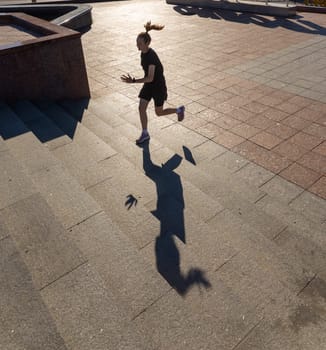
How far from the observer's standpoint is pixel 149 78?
16.1ft

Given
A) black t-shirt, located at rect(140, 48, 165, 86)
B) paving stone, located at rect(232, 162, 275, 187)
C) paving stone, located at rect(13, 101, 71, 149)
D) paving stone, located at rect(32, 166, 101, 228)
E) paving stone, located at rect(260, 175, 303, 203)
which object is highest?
black t-shirt, located at rect(140, 48, 165, 86)

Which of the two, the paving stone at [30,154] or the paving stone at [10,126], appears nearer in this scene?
the paving stone at [30,154]

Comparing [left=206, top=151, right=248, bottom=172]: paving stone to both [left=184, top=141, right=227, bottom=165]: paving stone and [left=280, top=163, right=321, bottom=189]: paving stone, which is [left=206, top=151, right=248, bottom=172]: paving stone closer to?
[left=184, top=141, right=227, bottom=165]: paving stone

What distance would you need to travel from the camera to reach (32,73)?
6.32 meters

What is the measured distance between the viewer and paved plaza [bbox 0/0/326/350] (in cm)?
238

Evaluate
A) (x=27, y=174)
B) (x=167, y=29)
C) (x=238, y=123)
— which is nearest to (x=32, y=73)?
(x=27, y=174)

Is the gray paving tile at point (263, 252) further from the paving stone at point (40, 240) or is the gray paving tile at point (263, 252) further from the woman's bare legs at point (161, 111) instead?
the woman's bare legs at point (161, 111)

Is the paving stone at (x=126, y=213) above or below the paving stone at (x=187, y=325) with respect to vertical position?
below

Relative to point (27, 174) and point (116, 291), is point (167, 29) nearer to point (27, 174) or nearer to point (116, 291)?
point (27, 174)

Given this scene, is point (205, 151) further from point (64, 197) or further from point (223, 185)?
point (64, 197)

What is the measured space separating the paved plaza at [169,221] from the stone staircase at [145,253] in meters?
0.01

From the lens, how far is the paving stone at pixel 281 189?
4379mm

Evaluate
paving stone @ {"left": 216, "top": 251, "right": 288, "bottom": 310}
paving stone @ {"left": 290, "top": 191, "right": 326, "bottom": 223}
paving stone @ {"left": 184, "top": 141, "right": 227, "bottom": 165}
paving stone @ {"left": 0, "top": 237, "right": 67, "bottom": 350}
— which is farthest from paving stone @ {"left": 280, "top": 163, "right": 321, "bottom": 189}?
paving stone @ {"left": 0, "top": 237, "right": 67, "bottom": 350}

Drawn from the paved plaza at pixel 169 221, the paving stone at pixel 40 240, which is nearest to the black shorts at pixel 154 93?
the paved plaza at pixel 169 221
